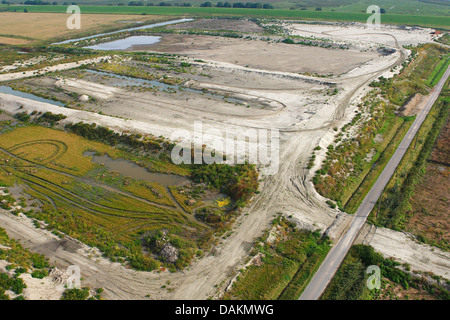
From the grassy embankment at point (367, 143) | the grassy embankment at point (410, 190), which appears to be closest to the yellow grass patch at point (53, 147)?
the grassy embankment at point (367, 143)

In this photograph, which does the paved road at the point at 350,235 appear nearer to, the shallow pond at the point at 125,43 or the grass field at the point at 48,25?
the shallow pond at the point at 125,43

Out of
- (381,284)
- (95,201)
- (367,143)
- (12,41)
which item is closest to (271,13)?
(12,41)

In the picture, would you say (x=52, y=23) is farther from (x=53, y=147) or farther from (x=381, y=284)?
(x=381, y=284)

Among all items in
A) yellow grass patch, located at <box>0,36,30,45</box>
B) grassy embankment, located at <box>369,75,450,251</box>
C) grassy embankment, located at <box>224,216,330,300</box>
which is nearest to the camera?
grassy embankment, located at <box>224,216,330,300</box>

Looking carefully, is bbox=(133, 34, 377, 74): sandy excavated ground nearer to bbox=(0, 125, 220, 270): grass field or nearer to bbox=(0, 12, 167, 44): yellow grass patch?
bbox=(0, 12, 167, 44): yellow grass patch

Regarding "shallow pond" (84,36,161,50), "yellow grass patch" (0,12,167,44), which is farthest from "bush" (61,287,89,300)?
"yellow grass patch" (0,12,167,44)

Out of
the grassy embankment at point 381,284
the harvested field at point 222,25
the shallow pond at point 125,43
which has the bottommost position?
the grassy embankment at point 381,284
